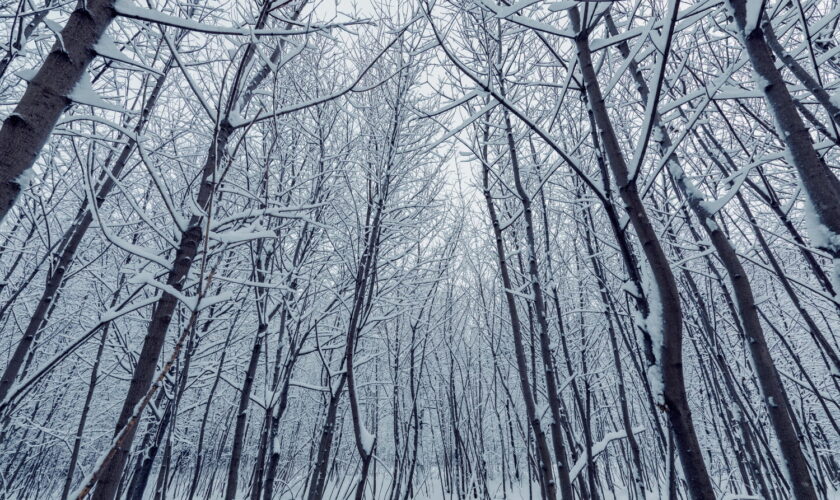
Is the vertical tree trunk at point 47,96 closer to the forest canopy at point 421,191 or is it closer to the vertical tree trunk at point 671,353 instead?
the forest canopy at point 421,191

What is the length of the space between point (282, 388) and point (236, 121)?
6.33 ft

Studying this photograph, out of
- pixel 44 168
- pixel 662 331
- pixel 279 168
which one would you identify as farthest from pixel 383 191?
pixel 44 168

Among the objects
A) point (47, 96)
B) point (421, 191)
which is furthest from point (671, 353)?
point (421, 191)

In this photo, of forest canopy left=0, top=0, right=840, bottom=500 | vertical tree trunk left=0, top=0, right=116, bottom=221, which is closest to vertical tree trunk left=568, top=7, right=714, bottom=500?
forest canopy left=0, top=0, right=840, bottom=500

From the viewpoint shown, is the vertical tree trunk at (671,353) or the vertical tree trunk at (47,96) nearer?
the vertical tree trunk at (671,353)

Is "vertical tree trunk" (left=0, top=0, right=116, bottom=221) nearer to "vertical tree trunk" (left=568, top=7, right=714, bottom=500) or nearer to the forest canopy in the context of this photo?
the forest canopy

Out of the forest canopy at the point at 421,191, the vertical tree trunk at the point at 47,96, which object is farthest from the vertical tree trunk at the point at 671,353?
the vertical tree trunk at the point at 47,96

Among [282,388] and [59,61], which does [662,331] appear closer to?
[59,61]

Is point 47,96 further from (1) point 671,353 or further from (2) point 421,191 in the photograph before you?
(2) point 421,191

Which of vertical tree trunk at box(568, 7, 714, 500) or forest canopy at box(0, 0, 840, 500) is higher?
forest canopy at box(0, 0, 840, 500)

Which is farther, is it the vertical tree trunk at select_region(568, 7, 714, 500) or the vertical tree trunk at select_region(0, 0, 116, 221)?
the vertical tree trunk at select_region(0, 0, 116, 221)

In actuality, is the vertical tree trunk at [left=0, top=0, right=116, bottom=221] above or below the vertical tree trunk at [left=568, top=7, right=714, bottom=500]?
above

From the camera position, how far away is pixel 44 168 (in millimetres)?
4602

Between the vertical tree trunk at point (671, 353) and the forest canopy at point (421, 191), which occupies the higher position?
the forest canopy at point (421, 191)
